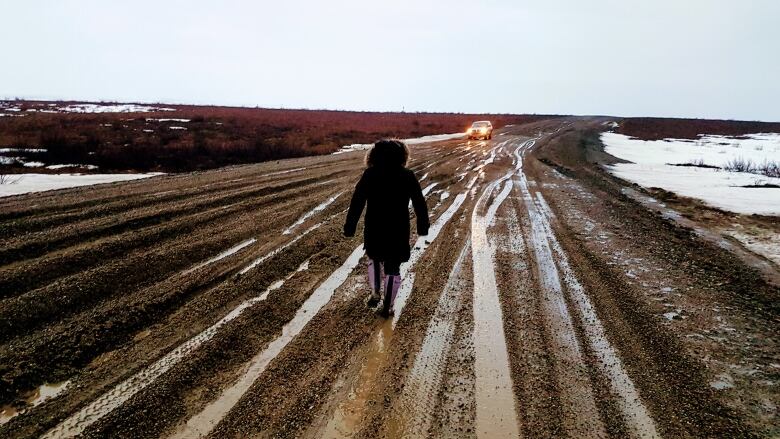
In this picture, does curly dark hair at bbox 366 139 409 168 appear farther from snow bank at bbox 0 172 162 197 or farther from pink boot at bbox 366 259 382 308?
snow bank at bbox 0 172 162 197

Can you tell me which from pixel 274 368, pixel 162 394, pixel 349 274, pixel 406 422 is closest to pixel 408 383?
pixel 406 422

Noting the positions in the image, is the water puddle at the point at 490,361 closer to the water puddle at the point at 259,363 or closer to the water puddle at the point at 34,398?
the water puddle at the point at 259,363

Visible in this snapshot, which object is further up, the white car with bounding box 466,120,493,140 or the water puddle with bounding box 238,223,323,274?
the white car with bounding box 466,120,493,140

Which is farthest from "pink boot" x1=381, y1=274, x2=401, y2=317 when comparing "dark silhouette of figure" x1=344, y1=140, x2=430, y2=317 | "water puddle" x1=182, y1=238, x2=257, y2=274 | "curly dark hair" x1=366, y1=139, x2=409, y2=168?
"water puddle" x1=182, y1=238, x2=257, y2=274

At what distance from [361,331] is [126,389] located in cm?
191

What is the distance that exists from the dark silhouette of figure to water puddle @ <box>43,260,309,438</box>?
1588mm

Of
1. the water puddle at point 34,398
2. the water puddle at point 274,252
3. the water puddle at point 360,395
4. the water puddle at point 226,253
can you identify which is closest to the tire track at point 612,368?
the water puddle at point 360,395

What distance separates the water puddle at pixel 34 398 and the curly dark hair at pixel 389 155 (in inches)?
122

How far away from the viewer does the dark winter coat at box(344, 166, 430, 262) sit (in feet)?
13.6

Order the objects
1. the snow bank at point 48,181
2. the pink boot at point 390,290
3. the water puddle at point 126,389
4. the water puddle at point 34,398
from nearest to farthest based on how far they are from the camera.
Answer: the water puddle at point 126,389, the water puddle at point 34,398, the pink boot at point 390,290, the snow bank at point 48,181

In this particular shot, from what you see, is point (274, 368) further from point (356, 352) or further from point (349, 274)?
point (349, 274)

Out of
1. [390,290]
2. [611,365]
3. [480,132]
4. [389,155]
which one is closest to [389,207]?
[389,155]

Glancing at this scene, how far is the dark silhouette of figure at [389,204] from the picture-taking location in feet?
13.6

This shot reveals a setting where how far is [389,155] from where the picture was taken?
161 inches
